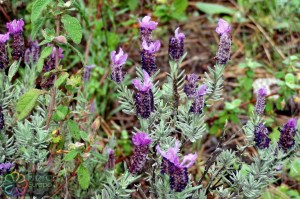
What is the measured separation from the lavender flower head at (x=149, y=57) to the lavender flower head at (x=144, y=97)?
9 centimetres

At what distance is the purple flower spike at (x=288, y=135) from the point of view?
62.6 inches

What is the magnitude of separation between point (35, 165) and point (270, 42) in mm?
1904

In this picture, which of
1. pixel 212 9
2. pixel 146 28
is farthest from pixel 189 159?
pixel 212 9

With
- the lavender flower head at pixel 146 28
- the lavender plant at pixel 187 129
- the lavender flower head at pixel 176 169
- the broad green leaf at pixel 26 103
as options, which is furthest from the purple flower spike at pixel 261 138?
the broad green leaf at pixel 26 103

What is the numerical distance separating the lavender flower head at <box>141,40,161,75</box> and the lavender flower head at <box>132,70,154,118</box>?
9 centimetres

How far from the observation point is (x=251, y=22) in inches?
137

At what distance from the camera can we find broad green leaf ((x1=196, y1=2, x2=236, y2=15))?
3377 millimetres

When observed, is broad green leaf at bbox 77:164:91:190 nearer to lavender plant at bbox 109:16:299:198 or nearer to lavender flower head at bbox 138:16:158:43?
lavender plant at bbox 109:16:299:198

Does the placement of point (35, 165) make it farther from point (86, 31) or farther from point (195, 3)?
point (195, 3)

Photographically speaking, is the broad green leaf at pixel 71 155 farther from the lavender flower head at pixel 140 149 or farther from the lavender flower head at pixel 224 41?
the lavender flower head at pixel 224 41

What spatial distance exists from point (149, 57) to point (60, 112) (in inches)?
12.6

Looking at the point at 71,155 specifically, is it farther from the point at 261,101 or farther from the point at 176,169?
the point at 261,101

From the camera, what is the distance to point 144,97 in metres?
1.57

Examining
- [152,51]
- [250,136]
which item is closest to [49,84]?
[152,51]
